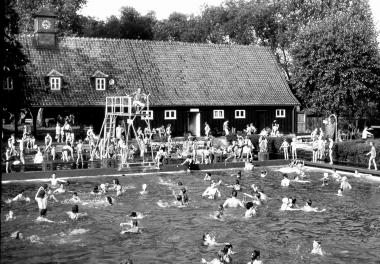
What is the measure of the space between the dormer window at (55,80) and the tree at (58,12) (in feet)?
74.9

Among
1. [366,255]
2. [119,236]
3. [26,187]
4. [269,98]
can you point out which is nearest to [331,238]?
[366,255]

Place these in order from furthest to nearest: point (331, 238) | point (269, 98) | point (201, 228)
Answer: point (269, 98)
point (201, 228)
point (331, 238)

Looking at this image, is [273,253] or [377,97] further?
[377,97]

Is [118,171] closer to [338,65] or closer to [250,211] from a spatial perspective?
[250,211]

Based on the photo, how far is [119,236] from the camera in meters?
18.2

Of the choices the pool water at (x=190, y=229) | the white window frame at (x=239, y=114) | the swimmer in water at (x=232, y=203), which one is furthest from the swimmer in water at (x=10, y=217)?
the white window frame at (x=239, y=114)

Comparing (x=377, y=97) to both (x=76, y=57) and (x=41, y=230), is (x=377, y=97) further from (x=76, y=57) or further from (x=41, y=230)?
(x=41, y=230)

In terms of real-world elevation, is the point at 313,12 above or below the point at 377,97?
above

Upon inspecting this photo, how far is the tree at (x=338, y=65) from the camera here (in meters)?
46.3

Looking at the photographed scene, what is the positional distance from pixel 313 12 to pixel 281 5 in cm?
591

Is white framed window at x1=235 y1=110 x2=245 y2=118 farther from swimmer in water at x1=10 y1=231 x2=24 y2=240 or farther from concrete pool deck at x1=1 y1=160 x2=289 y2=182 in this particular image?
swimmer in water at x1=10 y1=231 x2=24 y2=240

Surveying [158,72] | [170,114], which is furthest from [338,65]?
[158,72]

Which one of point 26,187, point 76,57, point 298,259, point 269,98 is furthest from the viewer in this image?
point 269,98

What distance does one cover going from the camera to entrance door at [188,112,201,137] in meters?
46.9
